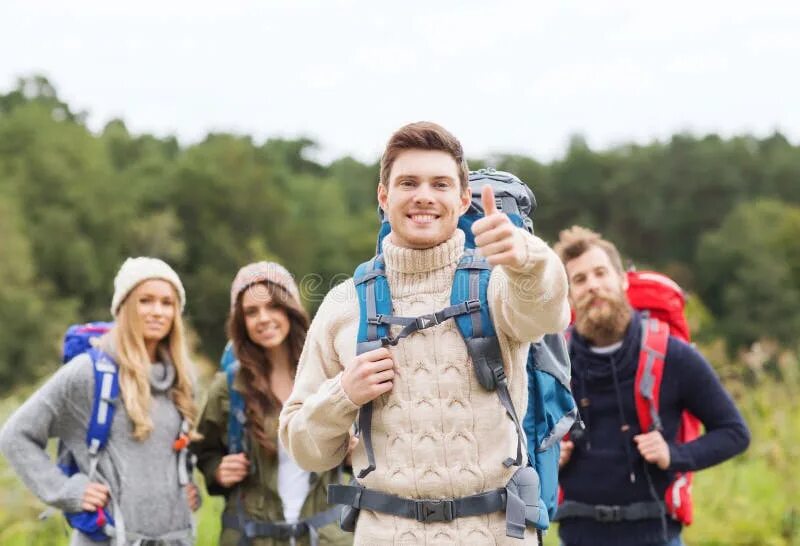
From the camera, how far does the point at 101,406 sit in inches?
183

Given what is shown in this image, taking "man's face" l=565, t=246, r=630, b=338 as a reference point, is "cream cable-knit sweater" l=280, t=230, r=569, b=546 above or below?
below

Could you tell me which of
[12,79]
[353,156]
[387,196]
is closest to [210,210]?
[12,79]

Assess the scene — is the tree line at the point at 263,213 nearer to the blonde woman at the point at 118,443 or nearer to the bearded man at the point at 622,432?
the blonde woman at the point at 118,443

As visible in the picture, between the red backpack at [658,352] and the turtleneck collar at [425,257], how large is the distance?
6.54ft

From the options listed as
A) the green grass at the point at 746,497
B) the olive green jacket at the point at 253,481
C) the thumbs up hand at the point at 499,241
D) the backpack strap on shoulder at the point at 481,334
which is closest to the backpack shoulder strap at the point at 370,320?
the backpack strap on shoulder at the point at 481,334

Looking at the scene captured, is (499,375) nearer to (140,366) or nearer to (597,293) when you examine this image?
(597,293)

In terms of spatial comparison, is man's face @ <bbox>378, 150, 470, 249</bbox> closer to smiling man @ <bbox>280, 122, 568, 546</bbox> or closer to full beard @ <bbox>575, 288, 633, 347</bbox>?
smiling man @ <bbox>280, 122, 568, 546</bbox>

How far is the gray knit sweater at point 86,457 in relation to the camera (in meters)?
4.65

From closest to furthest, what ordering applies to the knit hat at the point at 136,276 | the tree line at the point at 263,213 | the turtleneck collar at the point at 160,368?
the turtleneck collar at the point at 160,368 → the knit hat at the point at 136,276 → the tree line at the point at 263,213

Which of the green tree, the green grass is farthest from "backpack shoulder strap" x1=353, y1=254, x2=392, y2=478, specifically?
the green tree

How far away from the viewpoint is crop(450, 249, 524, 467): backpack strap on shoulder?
9.47 feet

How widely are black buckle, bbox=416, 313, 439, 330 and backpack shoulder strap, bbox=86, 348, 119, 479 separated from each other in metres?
2.25

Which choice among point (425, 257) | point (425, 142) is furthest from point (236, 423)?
point (425, 142)

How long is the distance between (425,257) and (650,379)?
208 centimetres
